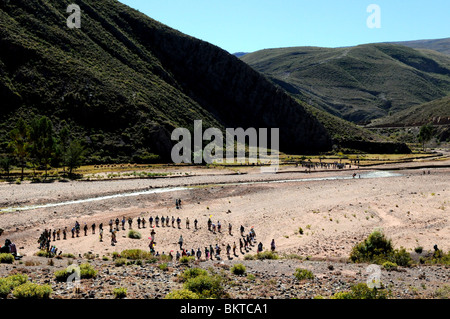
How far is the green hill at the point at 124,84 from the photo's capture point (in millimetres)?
75062

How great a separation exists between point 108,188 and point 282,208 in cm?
2554

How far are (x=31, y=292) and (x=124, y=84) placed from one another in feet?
286

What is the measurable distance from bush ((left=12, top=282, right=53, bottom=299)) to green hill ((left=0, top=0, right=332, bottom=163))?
196ft

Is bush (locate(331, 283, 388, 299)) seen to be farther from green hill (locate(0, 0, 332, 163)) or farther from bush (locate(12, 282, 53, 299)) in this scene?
green hill (locate(0, 0, 332, 163))

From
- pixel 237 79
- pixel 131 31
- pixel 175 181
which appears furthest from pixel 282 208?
pixel 131 31

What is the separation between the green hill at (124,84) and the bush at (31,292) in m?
59.8

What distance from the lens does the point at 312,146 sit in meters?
116

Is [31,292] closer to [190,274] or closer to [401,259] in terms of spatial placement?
[190,274]

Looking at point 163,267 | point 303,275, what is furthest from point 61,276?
point 303,275

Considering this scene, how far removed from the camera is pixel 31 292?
38.6 feet

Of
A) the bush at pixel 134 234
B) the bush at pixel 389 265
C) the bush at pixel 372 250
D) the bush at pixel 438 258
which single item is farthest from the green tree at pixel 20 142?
the bush at pixel 438 258

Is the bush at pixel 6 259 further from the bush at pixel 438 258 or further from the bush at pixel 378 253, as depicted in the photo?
the bush at pixel 438 258

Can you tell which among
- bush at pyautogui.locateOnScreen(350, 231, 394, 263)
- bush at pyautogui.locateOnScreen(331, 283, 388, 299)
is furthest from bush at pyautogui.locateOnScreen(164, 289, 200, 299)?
bush at pyautogui.locateOnScreen(350, 231, 394, 263)

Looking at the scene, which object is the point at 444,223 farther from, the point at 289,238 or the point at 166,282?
the point at 166,282
